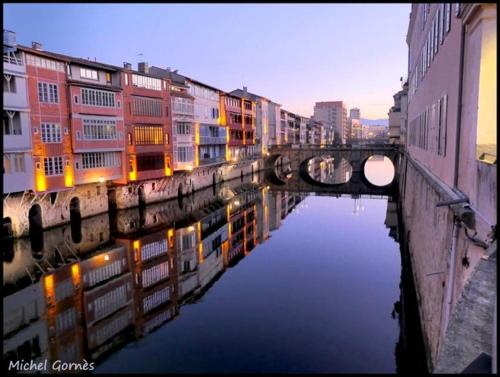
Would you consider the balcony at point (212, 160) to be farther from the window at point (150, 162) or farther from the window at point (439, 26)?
the window at point (439, 26)

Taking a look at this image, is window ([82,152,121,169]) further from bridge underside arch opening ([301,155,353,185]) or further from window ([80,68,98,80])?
bridge underside arch opening ([301,155,353,185])

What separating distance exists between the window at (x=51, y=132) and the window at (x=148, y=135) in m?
8.20

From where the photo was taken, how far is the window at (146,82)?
1414 inches

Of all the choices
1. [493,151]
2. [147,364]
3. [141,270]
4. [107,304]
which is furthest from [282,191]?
[493,151]

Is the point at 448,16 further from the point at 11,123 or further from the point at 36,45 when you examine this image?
the point at 36,45

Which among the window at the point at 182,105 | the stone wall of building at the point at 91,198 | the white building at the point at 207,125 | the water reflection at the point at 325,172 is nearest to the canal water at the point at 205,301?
the stone wall of building at the point at 91,198

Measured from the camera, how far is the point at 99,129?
32312mm

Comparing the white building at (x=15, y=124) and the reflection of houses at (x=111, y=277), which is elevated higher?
the white building at (x=15, y=124)

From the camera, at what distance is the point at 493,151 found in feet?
27.1

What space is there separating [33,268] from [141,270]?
5.46 meters

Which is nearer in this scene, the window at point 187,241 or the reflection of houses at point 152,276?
the reflection of houses at point 152,276

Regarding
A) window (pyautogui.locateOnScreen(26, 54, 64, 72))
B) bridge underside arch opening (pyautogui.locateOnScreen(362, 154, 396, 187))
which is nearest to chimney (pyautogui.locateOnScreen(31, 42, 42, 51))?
window (pyautogui.locateOnScreen(26, 54, 64, 72))

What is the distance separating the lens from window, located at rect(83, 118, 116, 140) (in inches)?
1222

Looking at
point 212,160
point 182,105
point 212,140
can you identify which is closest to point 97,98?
point 182,105
